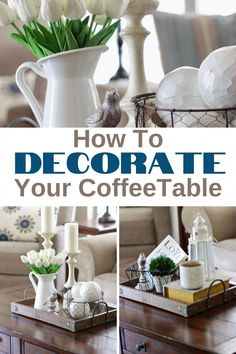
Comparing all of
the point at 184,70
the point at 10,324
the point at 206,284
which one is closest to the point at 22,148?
the point at 184,70

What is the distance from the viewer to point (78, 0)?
709mm

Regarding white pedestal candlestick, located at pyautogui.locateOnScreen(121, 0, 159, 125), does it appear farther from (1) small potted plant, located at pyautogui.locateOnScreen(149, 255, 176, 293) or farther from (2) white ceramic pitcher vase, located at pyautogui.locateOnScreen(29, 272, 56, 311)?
(2) white ceramic pitcher vase, located at pyautogui.locateOnScreen(29, 272, 56, 311)

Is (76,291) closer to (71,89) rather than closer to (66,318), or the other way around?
(66,318)

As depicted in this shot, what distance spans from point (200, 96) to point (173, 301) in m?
0.41

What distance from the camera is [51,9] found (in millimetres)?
704

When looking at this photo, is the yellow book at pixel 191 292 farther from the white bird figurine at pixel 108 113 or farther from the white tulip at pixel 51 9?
the white tulip at pixel 51 9

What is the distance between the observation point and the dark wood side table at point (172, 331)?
2.83 ft

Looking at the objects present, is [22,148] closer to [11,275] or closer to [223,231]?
[223,231]

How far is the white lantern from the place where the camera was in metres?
0.89

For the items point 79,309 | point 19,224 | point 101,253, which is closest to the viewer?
point 79,309

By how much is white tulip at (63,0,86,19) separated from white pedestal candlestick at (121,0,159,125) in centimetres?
16

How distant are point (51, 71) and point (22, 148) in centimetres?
10

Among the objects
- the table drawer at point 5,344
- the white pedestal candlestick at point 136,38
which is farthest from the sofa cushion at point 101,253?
the white pedestal candlestick at point 136,38

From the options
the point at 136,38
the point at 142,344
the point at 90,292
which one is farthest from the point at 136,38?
the point at 90,292
